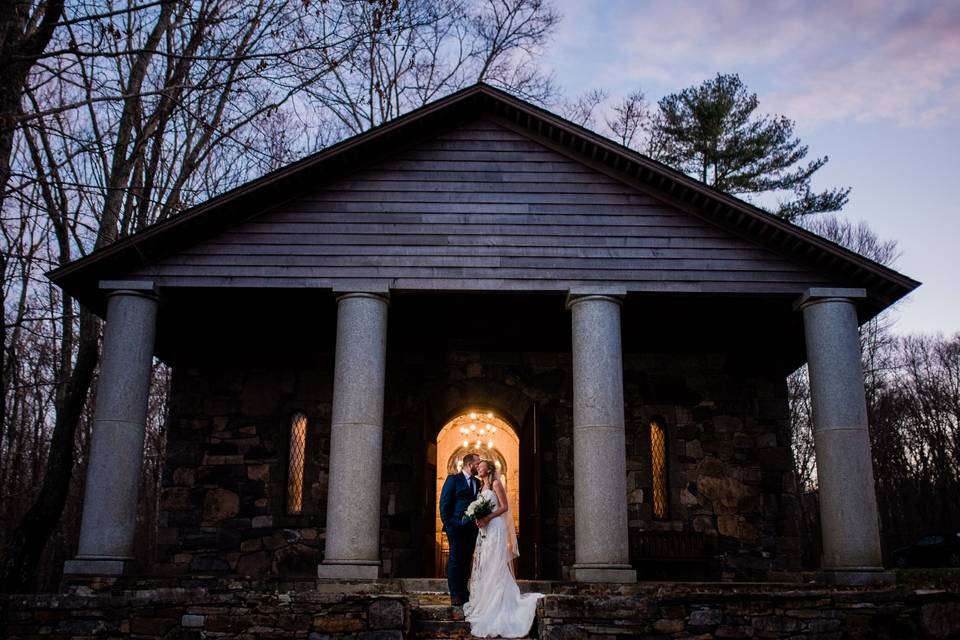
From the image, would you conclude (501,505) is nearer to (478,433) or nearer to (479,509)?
(479,509)

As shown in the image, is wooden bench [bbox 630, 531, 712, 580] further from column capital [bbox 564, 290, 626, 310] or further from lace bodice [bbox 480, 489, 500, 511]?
lace bodice [bbox 480, 489, 500, 511]

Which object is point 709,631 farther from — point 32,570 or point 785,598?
point 32,570

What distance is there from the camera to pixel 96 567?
11.2 metres

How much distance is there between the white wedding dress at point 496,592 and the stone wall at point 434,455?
13.8 ft

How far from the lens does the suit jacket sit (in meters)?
10.4

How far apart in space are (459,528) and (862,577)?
5.38 meters

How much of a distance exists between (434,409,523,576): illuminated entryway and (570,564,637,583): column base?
9792 mm

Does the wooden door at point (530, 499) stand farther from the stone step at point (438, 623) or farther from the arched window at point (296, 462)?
the stone step at point (438, 623)

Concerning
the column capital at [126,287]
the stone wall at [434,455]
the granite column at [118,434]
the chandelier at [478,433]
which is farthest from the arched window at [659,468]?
the column capital at [126,287]

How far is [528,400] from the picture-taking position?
15578 mm

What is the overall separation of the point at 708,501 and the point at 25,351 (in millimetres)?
18855

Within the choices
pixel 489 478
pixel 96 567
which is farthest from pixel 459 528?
pixel 96 567

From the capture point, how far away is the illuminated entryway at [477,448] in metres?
21.4

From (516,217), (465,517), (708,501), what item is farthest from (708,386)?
(465,517)
